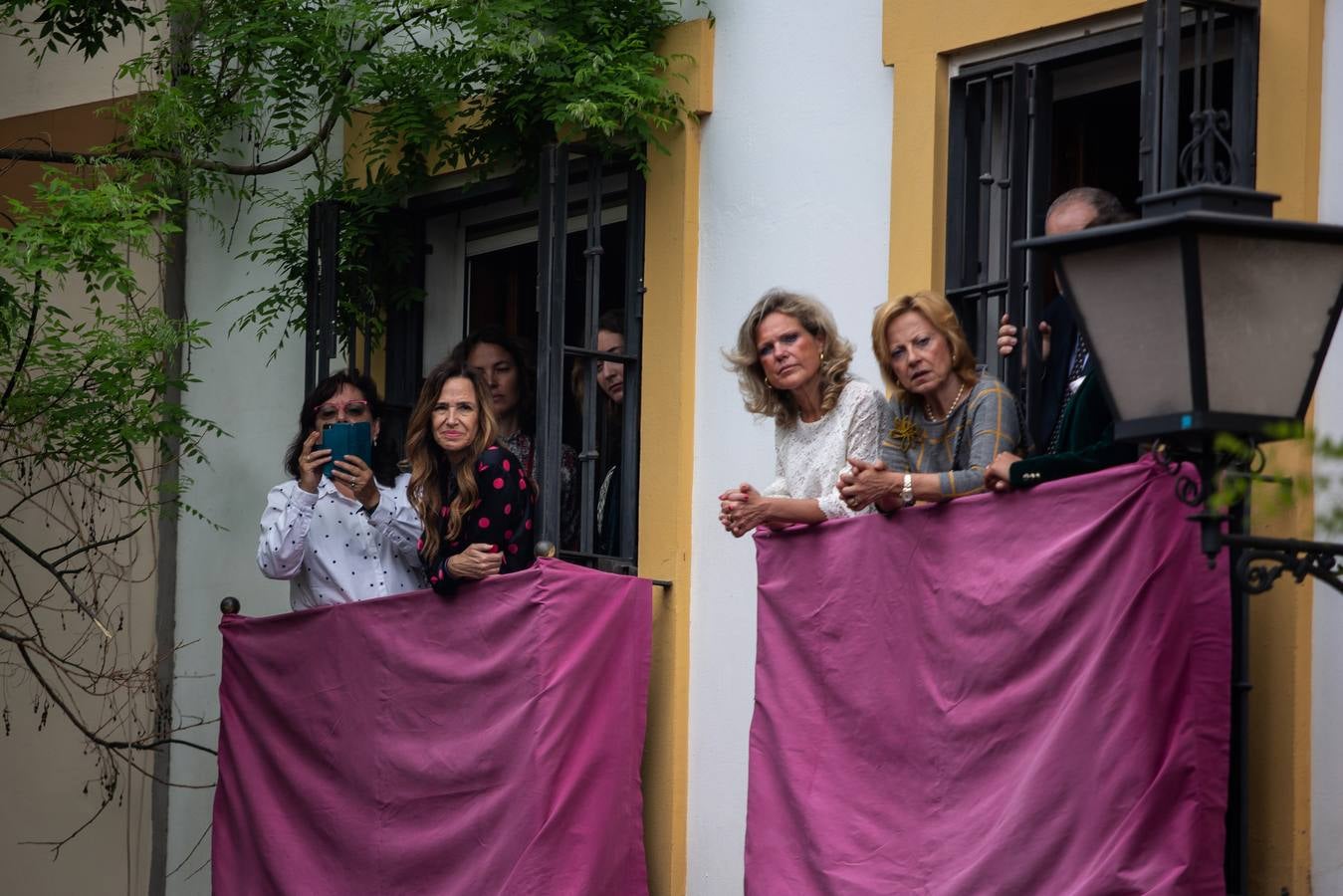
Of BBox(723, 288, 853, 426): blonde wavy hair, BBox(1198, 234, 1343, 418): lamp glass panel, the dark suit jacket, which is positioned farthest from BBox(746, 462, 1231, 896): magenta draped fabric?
BBox(1198, 234, 1343, 418): lamp glass panel

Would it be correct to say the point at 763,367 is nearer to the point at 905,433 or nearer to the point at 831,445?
the point at 831,445

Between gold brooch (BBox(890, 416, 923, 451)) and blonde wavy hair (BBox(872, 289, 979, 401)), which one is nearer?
blonde wavy hair (BBox(872, 289, 979, 401))

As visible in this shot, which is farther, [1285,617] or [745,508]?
[745,508]

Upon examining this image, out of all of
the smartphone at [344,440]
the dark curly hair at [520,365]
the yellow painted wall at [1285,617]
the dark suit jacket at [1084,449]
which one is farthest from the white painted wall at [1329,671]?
the smartphone at [344,440]

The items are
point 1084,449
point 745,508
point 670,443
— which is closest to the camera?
point 1084,449

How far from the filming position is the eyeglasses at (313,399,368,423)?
9742 millimetres

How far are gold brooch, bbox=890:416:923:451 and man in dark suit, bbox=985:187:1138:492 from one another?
353 millimetres

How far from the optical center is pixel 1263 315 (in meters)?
5.80

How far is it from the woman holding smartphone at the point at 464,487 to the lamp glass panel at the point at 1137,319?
3290 mm

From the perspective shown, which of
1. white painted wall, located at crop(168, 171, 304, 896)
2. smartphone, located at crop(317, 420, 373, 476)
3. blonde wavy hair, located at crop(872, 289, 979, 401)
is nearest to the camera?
blonde wavy hair, located at crop(872, 289, 979, 401)

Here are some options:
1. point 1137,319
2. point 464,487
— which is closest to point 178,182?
point 464,487

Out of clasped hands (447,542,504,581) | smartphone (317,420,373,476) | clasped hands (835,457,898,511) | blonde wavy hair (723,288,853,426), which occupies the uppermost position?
blonde wavy hair (723,288,853,426)

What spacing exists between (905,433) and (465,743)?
83.7 inches

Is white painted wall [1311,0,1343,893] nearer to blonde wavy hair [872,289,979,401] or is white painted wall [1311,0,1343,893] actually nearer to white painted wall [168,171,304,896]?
blonde wavy hair [872,289,979,401]
